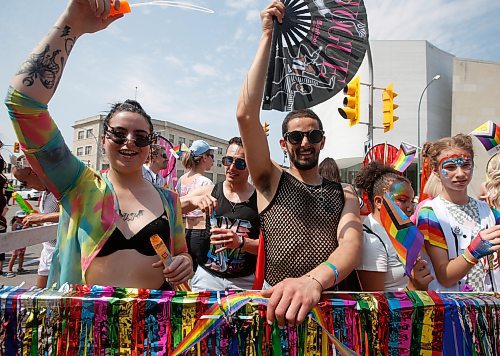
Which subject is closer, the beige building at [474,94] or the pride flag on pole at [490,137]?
the pride flag on pole at [490,137]

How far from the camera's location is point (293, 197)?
1963mm

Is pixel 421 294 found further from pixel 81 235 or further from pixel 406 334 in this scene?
pixel 81 235

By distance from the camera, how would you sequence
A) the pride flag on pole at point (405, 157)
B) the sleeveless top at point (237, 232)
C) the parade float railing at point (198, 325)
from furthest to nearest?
the pride flag on pole at point (405, 157) < the sleeveless top at point (237, 232) < the parade float railing at point (198, 325)

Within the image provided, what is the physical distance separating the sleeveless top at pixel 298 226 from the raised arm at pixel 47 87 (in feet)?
3.62

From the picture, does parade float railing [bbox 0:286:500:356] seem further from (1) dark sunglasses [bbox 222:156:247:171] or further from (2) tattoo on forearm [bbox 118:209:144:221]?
(1) dark sunglasses [bbox 222:156:247:171]

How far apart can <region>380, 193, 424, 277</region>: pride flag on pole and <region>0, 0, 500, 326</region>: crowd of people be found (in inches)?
7.7

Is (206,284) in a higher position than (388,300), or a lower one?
lower

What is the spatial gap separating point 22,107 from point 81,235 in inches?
25.0

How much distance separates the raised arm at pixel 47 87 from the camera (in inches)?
57.4

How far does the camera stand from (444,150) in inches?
97.0

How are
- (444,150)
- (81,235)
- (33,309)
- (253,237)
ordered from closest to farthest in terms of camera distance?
(33,309), (81,235), (444,150), (253,237)

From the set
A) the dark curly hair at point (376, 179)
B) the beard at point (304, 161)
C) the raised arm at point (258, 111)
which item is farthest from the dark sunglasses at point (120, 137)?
the dark curly hair at point (376, 179)

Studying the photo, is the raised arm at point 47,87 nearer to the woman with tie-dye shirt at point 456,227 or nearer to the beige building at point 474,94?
the woman with tie-dye shirt at point 456,227

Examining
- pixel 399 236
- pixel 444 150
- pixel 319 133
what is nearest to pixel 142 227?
pixel 319 133
